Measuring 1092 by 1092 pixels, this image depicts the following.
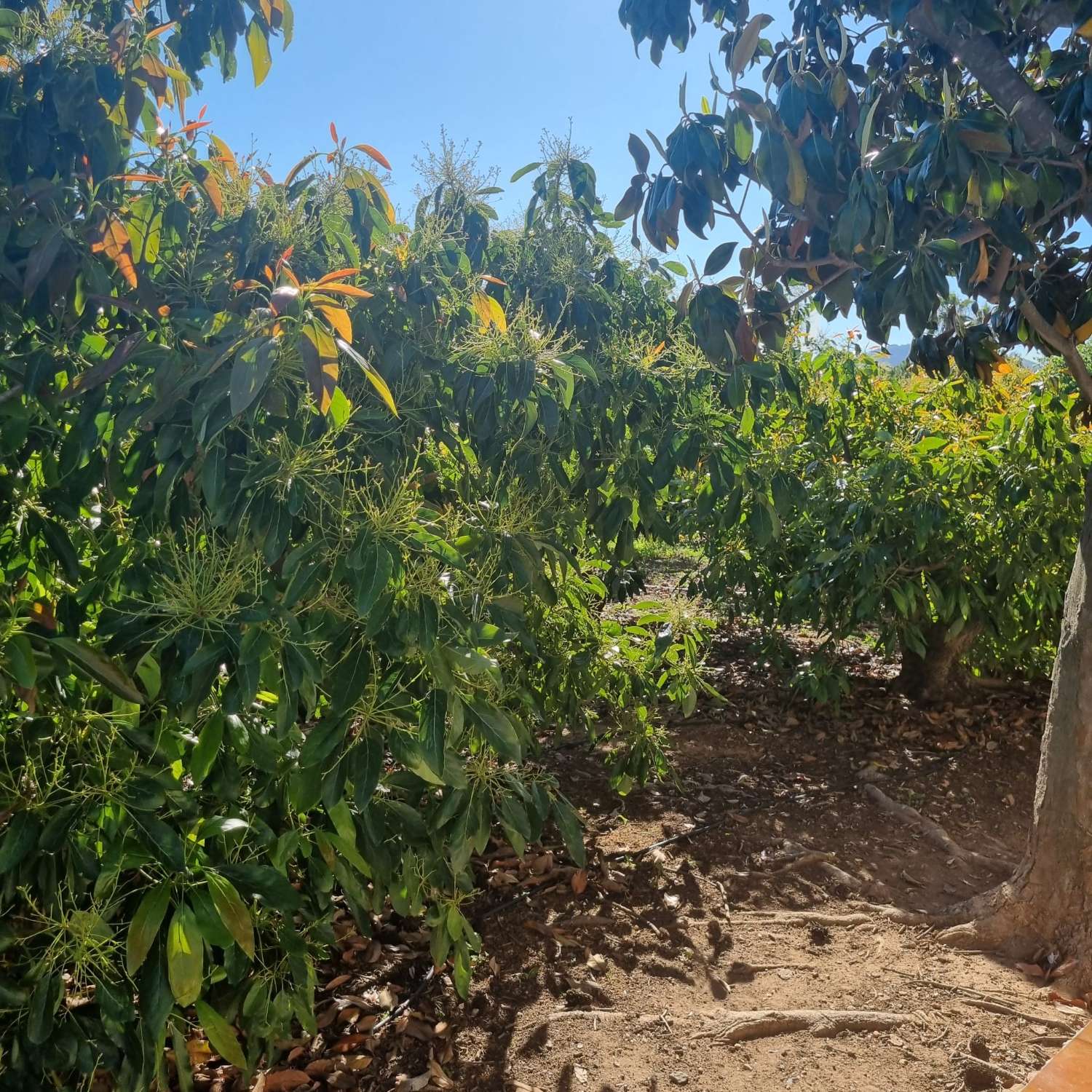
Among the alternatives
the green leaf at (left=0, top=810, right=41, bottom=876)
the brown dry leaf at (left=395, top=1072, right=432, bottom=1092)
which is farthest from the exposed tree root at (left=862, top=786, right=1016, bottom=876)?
the green leaf at (left=0, top=810, right=41, bottom=876)

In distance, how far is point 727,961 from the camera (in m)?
2.29

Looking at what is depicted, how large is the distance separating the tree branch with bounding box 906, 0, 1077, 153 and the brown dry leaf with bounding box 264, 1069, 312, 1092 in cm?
261

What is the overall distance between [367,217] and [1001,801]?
307 cm

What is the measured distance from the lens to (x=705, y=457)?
2.37m

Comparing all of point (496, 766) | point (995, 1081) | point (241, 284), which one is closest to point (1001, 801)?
point (995, 1081)

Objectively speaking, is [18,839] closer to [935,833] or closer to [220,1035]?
[220,1035]

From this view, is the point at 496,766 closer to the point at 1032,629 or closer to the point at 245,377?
the point at 245,377

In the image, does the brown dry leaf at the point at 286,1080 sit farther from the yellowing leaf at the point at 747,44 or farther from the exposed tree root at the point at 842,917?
the yellowing leaf at the point at 747,44

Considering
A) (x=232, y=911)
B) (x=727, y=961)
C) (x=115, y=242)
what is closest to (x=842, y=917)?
(x=727, y=961)

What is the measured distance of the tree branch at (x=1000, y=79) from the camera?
2041 millimetres

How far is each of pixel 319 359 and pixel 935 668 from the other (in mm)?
3764

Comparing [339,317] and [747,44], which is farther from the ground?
[747,44]

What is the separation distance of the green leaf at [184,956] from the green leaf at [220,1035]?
224 millimetres

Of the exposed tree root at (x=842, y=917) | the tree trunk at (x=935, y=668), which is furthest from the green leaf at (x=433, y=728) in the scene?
the tree trunk at (x=935, y=668)
